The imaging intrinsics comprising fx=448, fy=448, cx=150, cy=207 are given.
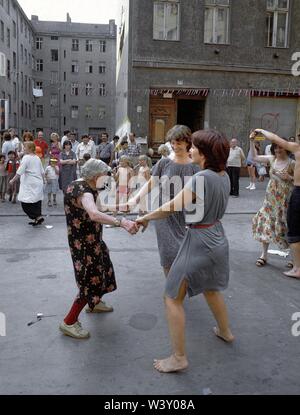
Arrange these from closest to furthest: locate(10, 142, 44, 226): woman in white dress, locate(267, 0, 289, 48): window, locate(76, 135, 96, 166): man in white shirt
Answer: locate(10, 142, 44, 226): woman in white dress
locate(76, 135, 96, 166): man in white shirt
locate(267, 0, 289, 48): window

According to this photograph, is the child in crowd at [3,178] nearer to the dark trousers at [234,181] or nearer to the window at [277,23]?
the dark trousers at [234,181]

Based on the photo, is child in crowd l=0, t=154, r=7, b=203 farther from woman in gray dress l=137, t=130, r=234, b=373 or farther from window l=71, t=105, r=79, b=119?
window l=71, t=105, r=79, b=119

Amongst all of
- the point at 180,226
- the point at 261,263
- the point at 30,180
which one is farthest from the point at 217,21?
the point at 180,226

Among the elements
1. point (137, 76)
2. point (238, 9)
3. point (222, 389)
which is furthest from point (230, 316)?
point (238, 9)

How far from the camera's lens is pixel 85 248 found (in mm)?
3967

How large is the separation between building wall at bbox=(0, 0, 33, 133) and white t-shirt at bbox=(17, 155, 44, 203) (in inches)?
1330

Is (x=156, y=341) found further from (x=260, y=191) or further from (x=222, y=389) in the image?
(x=260, y=191)

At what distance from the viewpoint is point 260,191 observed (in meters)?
14.7

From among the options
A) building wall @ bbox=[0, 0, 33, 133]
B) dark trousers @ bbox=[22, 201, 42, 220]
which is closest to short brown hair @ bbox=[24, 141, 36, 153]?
dark trousers @ bbox=[22, 201, 42, 220]

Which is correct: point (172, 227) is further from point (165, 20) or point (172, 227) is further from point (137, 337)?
point (165, 20)

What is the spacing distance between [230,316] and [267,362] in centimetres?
97

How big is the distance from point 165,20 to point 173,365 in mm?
16532

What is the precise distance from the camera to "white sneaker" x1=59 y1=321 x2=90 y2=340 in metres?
3.92

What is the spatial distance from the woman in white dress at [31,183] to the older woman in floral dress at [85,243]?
16.9 feet
